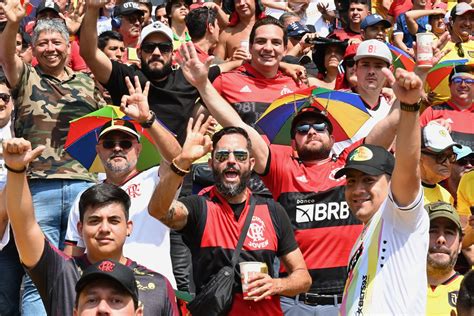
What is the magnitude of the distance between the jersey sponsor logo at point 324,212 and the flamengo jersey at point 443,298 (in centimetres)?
99

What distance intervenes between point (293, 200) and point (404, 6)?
352 inches

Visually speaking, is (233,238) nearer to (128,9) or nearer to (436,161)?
(436,161)

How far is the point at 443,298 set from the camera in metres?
7.33

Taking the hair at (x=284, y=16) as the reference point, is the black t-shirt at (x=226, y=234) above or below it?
below

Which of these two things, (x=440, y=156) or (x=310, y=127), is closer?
(x=310, y=127)

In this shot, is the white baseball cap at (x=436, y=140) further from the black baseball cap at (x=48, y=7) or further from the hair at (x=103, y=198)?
the black baseball cap at (x=48, y=7)

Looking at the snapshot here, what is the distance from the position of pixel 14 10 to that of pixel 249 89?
2.14 meters

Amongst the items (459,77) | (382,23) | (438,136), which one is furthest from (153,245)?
(382,23)

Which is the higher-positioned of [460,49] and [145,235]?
[460,49]

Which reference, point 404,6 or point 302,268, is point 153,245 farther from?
point 404,6

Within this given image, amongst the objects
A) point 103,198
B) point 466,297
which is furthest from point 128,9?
point 466,297

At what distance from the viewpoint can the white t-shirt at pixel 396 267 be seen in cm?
A: 570

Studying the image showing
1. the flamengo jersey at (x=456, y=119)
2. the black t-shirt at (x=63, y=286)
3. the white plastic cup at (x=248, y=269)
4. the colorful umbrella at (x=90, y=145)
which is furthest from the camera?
the flamengo jersey at (x=456, y=119)

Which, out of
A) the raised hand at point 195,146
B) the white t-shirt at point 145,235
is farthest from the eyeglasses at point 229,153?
→ the white t-shirt at point 145,235
